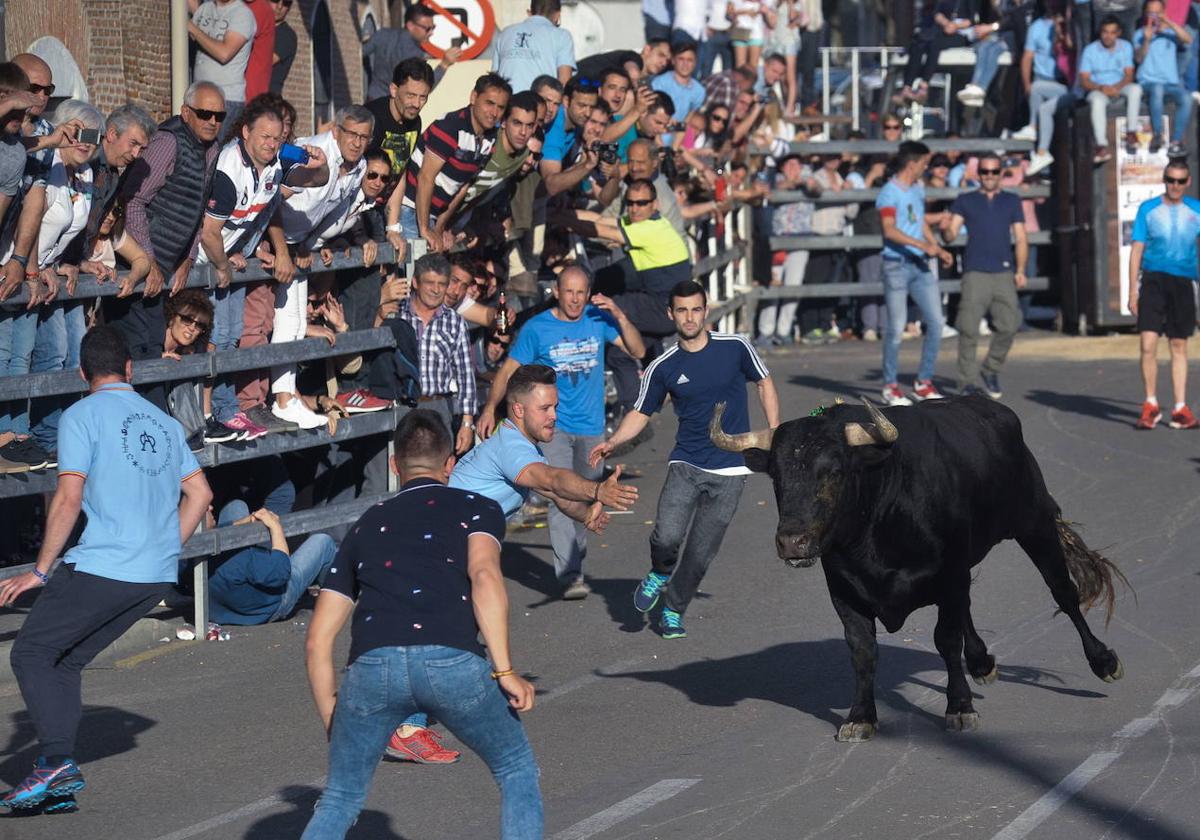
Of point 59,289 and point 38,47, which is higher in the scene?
point 38,47

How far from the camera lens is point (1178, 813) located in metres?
7.28

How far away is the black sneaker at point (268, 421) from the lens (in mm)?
11609

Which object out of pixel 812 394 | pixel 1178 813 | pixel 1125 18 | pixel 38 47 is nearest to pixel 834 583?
pixel 1178 813

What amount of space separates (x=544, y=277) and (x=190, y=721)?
688 cm

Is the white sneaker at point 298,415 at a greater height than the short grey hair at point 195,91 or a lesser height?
lesser

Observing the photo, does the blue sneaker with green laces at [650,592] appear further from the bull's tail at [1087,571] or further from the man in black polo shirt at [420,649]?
the man in black polo shirt at [420,649]

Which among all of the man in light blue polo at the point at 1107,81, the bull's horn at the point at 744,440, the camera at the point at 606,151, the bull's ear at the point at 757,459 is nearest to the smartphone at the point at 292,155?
the bull's horn at the point at 744,440

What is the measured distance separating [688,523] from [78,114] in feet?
13.6

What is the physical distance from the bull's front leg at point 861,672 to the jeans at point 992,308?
10.5 meters

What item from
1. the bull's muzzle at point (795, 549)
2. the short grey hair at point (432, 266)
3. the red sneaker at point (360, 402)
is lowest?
the bull's muzzle at point (795, 549)

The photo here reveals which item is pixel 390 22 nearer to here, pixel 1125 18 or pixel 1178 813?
pixel 1125 18

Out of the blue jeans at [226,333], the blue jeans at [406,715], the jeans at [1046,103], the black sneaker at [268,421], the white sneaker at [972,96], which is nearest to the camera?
the blue jeans at [406,715]

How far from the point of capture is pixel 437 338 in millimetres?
12625

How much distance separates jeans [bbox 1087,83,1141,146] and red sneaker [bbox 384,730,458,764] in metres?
17.4
